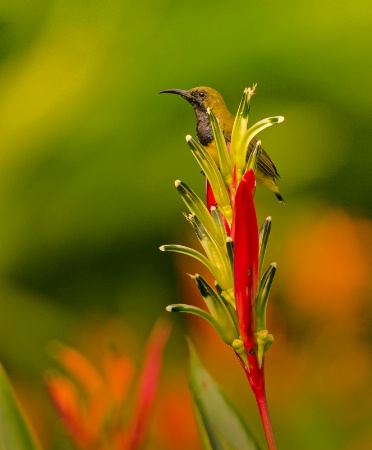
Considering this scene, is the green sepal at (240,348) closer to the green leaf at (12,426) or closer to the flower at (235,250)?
the flower at (235,250)

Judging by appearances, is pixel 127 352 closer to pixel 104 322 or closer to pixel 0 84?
pixel 104 322

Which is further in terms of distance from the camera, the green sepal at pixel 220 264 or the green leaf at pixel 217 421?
the green leaf at pixel 217 421

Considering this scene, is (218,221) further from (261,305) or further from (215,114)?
(215,114)

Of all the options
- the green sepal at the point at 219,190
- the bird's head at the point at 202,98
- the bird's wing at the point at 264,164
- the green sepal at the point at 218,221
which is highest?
the bird's head at the point at 202,98

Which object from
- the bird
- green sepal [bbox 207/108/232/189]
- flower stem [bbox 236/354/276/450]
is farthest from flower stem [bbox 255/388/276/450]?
Result: the bird

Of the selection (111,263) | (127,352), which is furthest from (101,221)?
(127,352)

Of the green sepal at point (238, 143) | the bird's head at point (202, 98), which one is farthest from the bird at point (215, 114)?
the green sepal at point (238, 143)
